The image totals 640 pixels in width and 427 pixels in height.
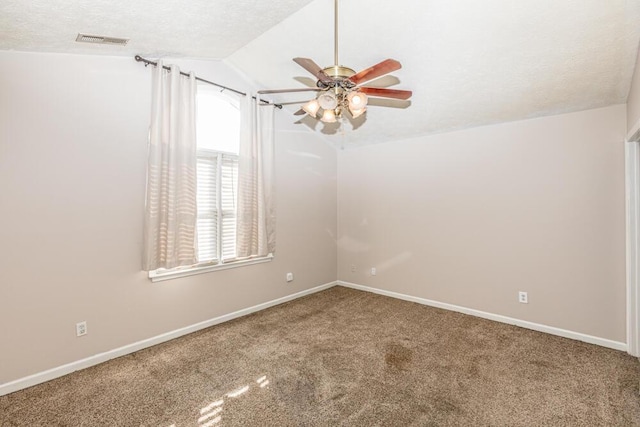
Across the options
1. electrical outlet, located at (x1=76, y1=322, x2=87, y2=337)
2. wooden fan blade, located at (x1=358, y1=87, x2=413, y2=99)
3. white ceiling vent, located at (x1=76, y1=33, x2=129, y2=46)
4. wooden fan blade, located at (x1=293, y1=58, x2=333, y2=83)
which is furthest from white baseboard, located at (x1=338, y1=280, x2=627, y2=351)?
white ceiling vent, located at (x1=76, y1=33, x2=129, y2=46)

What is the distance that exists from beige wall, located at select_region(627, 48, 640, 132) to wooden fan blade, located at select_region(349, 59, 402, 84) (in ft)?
6.72

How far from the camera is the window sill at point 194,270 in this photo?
306 cm

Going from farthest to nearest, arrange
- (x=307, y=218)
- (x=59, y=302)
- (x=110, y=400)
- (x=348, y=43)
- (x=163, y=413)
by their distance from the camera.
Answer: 1. (x=307, y=218)
2. (x=348, y=43)
3. (x=59, y=302)
4. (x=110, y=400)
5. (x=163, y=413)

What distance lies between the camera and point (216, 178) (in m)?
3.60

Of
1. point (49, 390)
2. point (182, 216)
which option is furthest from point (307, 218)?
point (49, 390)

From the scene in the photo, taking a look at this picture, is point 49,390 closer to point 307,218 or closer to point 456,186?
point 307,218

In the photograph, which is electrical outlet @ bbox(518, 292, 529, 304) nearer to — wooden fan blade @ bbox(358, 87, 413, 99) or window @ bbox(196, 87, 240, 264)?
wooden fan blade @ bbox(358, 87, 413, 99)

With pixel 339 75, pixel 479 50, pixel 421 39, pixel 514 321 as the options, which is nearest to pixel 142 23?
pixel 339 75

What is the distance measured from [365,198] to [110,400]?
154 inches

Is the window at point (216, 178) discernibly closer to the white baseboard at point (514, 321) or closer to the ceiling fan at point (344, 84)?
the ceiling fan at point (344, 84)

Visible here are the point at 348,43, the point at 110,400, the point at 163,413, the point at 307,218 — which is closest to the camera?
the point at 163,413

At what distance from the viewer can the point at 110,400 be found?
2.18 meters

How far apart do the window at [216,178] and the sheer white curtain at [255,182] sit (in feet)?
0.42

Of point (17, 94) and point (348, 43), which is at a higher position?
point (348, 43)
